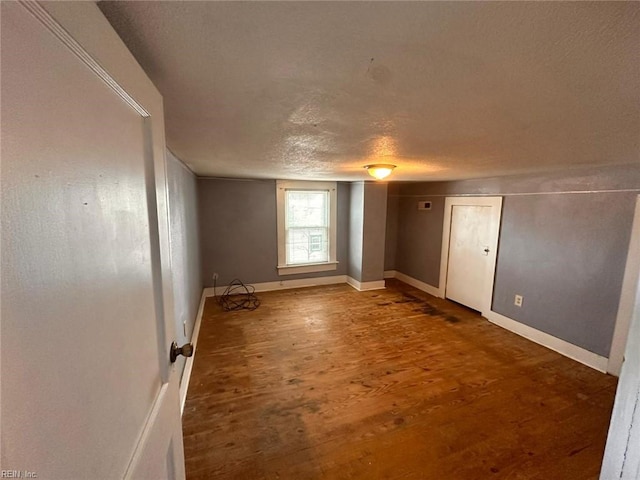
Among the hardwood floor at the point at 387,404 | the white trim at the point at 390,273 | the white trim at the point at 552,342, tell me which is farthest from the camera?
the white trim at the point at 390,273

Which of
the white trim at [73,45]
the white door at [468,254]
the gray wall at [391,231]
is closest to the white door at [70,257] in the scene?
the white trim at [73,45]

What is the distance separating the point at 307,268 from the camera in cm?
497

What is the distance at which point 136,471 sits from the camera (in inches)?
24.4

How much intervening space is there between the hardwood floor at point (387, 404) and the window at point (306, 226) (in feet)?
5.06

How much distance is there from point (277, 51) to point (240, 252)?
4.12 meters

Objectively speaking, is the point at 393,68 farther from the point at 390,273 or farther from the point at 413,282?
the point at 390,273

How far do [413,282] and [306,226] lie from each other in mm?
2260

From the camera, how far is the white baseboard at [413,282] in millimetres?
4742

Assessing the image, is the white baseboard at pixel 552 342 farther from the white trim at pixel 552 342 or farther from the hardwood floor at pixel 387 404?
the hardwood floor at pixel 387 404

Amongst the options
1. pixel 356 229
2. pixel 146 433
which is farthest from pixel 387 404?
pixel 356 229

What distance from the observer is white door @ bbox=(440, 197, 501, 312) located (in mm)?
3684

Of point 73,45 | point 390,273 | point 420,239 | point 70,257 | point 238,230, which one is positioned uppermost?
point 73,45

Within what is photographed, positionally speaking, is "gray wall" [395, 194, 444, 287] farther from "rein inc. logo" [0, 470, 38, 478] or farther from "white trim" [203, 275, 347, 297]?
"rein inc. logo" [0, 470, 38, 478]

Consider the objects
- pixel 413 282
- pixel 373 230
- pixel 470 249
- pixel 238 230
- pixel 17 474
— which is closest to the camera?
pixel 17 474
